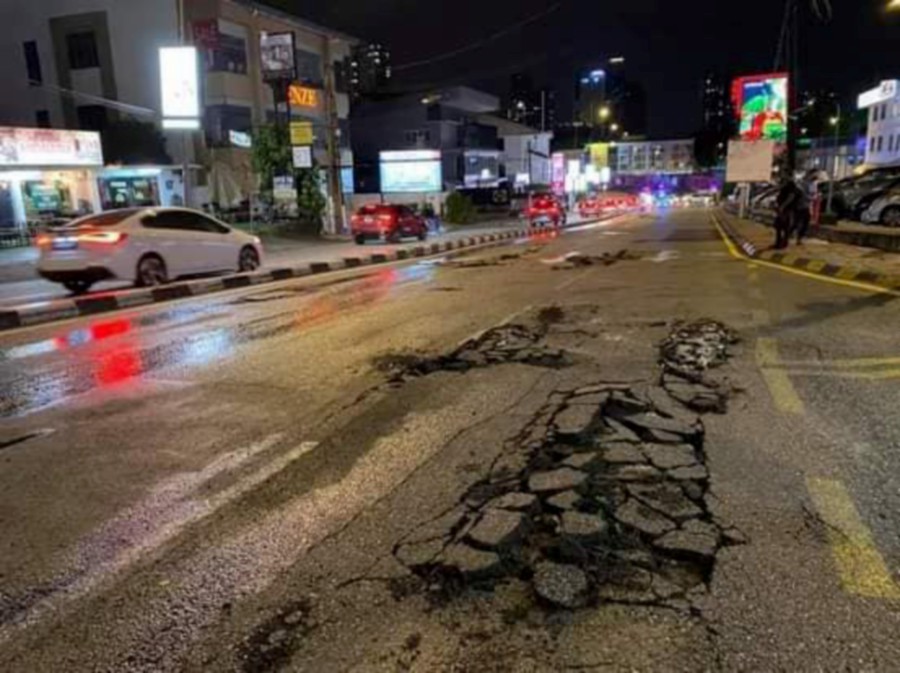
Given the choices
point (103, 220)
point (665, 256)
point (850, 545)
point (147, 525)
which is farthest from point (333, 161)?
point (850, 545)

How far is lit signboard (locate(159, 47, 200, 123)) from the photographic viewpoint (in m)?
20.0

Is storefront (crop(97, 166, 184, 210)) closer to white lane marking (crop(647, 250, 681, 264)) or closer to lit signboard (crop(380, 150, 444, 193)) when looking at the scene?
lit signboard (crop(380, 150, 444, 193))

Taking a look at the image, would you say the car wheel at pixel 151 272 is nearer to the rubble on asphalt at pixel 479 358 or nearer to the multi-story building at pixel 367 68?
the rubble on asphalt at pixel 479 358

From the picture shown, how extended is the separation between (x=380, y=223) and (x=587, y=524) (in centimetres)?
2605

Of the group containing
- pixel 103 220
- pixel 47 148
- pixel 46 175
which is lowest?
pixel 103 220

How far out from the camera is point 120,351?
8477mm

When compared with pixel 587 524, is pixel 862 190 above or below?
above

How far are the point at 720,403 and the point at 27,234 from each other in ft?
89.0

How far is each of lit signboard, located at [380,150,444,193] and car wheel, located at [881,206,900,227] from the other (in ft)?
82.7

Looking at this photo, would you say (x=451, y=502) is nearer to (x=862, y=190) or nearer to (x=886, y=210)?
(x=886, y=210)

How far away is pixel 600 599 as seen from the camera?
3031 millimetres

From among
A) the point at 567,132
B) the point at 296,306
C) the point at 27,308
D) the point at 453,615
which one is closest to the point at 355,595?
the point at 453,615

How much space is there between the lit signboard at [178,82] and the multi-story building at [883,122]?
221 feet

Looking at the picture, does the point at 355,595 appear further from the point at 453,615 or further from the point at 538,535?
the point at 538,535
